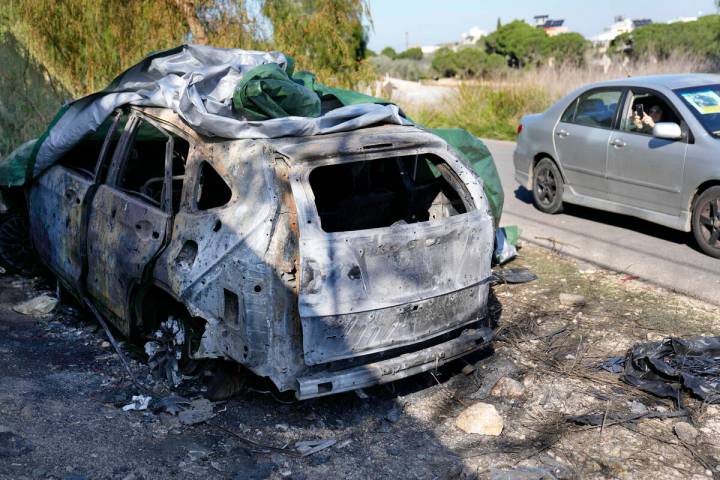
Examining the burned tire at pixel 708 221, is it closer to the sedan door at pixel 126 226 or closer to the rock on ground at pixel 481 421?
the rock on ground at pixel 481 421

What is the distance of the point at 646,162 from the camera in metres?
8.45

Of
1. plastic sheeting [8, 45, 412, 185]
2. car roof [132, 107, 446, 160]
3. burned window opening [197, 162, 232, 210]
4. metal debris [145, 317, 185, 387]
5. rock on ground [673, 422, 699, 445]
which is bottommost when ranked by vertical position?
rock on ground [673, 422, 699, 445]

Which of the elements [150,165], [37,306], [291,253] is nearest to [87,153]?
[150,165]

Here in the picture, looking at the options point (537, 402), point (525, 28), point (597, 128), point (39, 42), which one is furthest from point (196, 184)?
point (525, 28)

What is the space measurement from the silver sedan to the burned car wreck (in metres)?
3.60

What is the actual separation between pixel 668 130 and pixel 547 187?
2252 mm

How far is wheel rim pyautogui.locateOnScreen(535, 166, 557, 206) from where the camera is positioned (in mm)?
10039

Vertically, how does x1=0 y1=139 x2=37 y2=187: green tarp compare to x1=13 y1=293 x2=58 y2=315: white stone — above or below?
above

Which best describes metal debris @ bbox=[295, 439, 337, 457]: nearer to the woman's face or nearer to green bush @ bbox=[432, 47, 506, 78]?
the woman's face

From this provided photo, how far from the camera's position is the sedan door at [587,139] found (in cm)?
908

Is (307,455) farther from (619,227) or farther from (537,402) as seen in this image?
(619,227)

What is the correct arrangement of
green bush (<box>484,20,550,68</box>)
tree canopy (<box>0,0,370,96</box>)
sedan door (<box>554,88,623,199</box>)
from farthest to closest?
green bush (<box>484,20,550,68</box>) → tree canopy (<box>0,0,370,96</box>) → sedan door (<box>554,88,623,199</box>)

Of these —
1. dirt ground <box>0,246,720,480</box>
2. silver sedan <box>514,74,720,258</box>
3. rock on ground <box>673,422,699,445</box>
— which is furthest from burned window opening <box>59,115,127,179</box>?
silver sedan <box>514,74,720,258</box>

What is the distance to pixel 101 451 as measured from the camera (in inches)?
167
